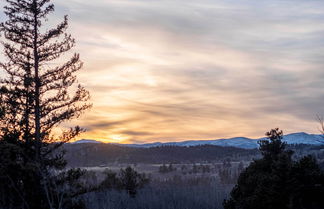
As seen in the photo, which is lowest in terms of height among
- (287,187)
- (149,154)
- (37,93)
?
(287,187)

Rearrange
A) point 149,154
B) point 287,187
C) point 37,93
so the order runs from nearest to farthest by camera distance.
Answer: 1. point 287,187
2. point 37,93
3. point 149,154

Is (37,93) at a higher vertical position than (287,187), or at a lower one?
higher

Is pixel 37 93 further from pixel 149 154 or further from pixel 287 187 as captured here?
pixel 149 154

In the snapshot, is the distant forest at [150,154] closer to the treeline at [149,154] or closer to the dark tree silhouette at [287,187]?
the treeline at [149,154]

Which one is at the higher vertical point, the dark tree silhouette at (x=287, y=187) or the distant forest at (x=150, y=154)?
the distant forest at (x=150, y=154)

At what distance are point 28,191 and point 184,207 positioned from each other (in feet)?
35.2

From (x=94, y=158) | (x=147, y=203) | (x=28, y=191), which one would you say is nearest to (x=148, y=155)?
(x=94, y=158)

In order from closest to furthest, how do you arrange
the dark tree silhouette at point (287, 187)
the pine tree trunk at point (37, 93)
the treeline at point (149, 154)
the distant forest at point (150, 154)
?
1. the dark tree silhouette at point (287, 187)
2. the pine tree trunk at point (37, 93)
3. the distant forest at point (150, 154)
4. the treeline at point (149, 154)

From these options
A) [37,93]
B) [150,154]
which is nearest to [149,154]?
[150,154]

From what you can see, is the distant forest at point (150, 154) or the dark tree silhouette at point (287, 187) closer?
the dark tree silhouette at point (287, 187)

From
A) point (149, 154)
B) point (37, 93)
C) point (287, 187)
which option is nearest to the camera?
point (287, 187)

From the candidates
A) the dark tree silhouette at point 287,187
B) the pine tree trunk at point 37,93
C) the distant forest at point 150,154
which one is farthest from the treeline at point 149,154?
the dark tree silhouette at point 287,187

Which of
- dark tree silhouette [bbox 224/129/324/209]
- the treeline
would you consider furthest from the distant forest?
dark tree silhouette [bbox 224/129/324/209]

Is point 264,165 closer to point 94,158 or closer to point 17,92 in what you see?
point 17,92
